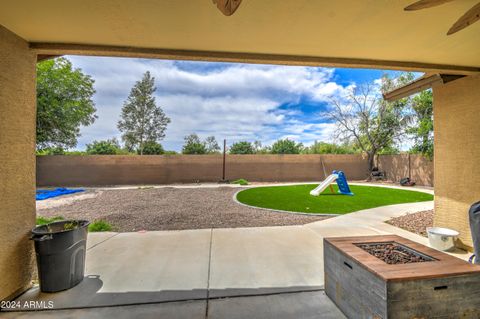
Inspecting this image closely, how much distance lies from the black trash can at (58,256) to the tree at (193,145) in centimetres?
2085

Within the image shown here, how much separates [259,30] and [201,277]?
2.85 m

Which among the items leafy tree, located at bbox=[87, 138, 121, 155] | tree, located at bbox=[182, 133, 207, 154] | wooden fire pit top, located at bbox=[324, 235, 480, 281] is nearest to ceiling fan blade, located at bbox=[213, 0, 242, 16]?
wooden fire pit top, located at bbox=[324, 235, 480, 281]

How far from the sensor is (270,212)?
21.4ft

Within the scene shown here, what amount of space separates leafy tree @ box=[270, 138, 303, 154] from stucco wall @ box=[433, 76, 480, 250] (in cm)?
2212

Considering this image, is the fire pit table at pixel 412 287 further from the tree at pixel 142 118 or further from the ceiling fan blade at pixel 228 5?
the tree at pixel 142 118

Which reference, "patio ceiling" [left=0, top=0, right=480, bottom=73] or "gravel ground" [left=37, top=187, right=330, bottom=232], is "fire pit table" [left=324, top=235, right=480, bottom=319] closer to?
"patio ceiling" [left=0, top=0, right=480, bottom=73]

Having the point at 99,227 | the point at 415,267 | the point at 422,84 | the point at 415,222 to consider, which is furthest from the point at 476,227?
the point at 99,227

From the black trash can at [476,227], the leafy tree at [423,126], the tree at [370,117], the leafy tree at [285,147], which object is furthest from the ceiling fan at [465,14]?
the leafy tree at [285,147]

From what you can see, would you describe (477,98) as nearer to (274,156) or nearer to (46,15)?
(46,15)

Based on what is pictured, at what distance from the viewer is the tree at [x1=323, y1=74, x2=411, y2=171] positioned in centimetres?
1627

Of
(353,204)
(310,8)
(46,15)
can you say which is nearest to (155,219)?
(46,15)

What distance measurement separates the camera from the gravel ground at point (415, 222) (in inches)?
183

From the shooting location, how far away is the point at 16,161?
97.8 inches

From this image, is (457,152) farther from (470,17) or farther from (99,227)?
(99,227)
